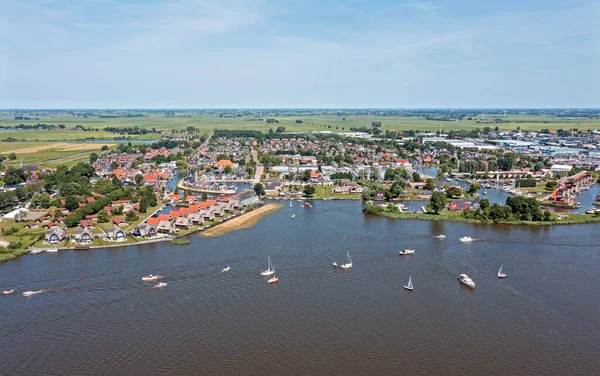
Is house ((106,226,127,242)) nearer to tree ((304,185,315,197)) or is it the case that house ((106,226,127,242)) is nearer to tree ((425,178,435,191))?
tree ((304,185,315,197))

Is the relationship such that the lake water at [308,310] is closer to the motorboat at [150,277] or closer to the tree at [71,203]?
the motorboat at [150,277]

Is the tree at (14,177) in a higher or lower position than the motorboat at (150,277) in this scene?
higher

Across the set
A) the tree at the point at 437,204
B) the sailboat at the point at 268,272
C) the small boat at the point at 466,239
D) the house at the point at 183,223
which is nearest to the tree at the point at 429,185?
the tree at the point at 437,204

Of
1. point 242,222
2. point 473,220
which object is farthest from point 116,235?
point 473,220

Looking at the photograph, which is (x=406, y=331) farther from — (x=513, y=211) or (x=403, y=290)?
(x=513, y=211)

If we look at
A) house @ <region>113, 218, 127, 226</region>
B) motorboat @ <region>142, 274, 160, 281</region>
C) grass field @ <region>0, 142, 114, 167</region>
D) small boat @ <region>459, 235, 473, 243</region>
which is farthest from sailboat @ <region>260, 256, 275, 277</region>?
grass field @ <region>0, 142, 114, 167</region>

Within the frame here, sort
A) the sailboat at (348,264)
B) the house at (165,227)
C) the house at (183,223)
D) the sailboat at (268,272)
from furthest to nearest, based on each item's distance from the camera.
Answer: the house at (183,223) → the house at (165,227) → the sailboat at (348,264) → the sailboat at (268,272)

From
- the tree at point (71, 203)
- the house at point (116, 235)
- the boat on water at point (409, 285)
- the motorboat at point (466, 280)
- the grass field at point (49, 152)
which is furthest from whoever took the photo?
the grass field at point (49, 152)

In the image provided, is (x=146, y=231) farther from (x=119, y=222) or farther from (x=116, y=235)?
(x=119, y=222)
